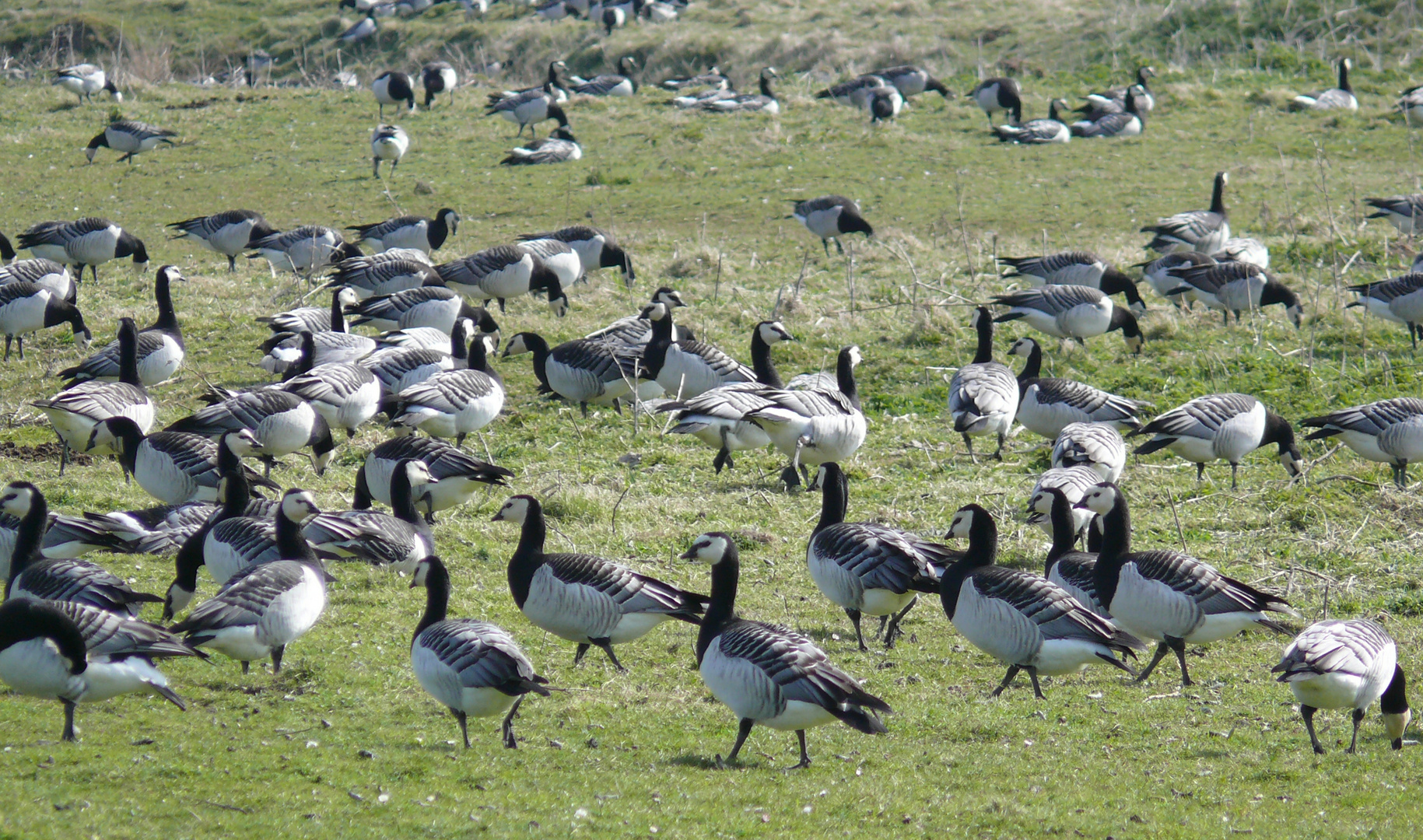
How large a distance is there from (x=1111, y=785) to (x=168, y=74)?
3588cm

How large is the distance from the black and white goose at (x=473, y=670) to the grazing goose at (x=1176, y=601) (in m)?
3.71

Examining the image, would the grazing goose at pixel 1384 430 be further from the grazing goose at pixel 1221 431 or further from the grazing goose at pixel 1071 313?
the grazing goose at pixel 1071 313

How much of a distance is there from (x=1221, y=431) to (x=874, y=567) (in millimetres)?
4905

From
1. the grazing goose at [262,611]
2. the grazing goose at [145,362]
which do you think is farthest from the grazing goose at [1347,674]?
the grazing goose at [145,362]

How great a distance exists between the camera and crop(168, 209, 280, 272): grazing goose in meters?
18.1

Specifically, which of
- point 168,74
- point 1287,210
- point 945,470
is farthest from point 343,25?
point 945,470

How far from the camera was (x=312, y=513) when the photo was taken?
8000mm

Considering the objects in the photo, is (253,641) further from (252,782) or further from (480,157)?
(480,157)

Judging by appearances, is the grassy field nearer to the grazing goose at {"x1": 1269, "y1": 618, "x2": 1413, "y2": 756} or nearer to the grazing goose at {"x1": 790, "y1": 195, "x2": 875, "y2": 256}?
the grazing goose at {"x1": 1269, "y1": 618, "x2": 1413, "y2": 756}

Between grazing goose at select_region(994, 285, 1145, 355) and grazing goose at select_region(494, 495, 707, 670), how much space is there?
828cm

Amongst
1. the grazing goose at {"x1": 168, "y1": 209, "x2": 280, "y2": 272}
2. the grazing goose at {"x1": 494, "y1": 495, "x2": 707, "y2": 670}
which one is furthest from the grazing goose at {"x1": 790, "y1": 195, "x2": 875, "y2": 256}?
the grazing goose at {"x1": 494, "y1": 495, "x2": 707, "y2": 670}

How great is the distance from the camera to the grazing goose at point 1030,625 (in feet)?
23.7

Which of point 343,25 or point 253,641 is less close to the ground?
point 253,641

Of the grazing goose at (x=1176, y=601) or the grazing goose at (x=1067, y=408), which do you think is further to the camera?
the grazing goose at (x=1067, y=408)
